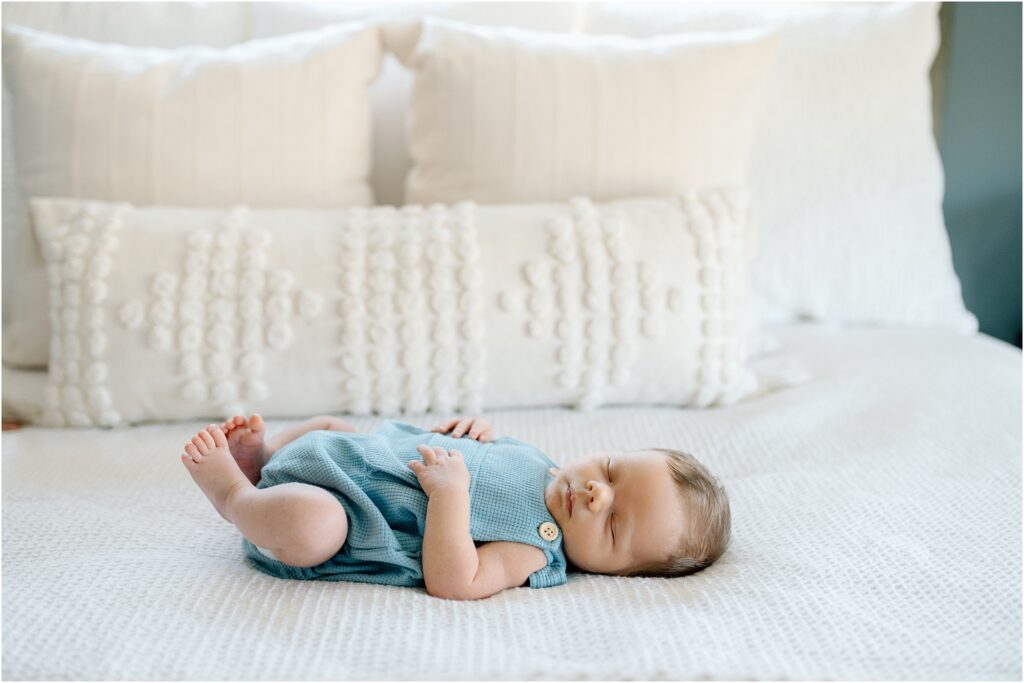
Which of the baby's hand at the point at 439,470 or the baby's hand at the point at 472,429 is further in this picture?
the baby's hand at the point at 472,429

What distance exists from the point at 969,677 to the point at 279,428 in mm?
980

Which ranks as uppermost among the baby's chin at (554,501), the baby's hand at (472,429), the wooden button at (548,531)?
the baby's hand at (472,429)

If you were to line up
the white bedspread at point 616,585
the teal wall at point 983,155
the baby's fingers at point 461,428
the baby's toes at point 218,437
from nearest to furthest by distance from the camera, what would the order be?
1. the white bedspread at point 616,585
2. the baby's toes at point 218,437
3. the baby's fingers at point 461,428
4. the teal wall at point 983,155

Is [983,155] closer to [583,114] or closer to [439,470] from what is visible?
[583,114]

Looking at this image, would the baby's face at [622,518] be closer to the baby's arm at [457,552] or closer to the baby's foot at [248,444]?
the baby's arm at [457,552]

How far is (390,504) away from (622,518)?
260 mm

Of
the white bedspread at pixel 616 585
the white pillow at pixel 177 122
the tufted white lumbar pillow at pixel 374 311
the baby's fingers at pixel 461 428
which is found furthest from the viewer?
the white pillow at pixel 177 122

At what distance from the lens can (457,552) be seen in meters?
0.93

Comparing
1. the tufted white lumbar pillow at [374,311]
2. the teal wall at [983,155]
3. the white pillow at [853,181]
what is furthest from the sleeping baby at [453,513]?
the teal wall at [983,155]

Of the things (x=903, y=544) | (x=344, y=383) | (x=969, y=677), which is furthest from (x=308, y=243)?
(x=969, y=677)

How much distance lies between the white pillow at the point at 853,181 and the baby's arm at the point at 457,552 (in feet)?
3.35

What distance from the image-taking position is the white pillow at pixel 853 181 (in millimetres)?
1796

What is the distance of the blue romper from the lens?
3.16ft

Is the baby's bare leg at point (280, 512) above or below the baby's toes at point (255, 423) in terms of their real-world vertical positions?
below
